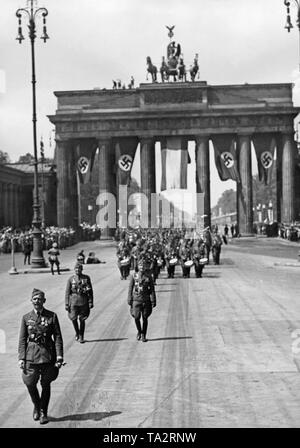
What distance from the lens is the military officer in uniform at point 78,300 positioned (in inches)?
698

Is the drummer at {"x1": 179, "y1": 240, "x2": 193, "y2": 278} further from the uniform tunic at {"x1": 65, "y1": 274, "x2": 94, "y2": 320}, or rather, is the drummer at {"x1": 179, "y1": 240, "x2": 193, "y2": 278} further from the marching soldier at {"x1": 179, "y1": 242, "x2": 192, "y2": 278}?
the uniform tunic at {"x1": 65, "y1": 274, "x2": 94, "y2": 320}

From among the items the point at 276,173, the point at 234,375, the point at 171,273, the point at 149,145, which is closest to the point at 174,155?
the point at 149,145

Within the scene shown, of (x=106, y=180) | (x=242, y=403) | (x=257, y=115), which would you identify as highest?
(x=257, y=115)

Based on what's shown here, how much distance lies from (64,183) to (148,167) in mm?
9984

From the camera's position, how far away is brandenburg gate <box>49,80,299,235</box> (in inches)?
3738

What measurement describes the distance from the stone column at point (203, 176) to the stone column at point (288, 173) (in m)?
8.77

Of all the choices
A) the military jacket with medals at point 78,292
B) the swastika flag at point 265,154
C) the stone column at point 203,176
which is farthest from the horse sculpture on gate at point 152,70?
the military jacket with medals at point 78,292

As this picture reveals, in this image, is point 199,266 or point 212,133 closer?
point 199,266

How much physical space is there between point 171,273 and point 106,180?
61.9 metres

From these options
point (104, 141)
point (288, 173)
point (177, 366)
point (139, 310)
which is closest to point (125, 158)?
point (104, 141)

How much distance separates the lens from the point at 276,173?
9788 centimetres

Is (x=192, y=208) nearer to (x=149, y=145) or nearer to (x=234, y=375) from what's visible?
(x=149, y=145)

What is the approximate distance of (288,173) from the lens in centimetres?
9462

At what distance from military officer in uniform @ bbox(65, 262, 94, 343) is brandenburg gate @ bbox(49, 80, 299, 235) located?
76.3 meters
